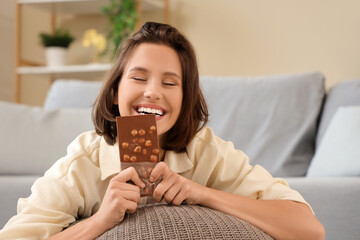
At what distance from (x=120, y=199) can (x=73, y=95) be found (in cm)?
196

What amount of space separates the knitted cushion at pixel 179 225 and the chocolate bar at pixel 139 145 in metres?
0.07

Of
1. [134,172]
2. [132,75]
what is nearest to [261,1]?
[132,75]

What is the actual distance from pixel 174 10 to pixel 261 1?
0.70 meters

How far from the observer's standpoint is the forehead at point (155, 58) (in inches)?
49.1

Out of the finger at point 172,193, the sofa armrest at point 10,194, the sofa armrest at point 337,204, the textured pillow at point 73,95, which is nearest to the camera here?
the finger at point 172,193

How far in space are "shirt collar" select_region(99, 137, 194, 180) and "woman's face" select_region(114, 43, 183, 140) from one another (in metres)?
0.07

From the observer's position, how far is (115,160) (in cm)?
124

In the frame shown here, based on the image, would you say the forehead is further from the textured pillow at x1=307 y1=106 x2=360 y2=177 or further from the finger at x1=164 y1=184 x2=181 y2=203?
the textured pillow at x1=307 y1=106 x2=360 y2=177

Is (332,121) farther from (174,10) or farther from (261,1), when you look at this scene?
(174,10)

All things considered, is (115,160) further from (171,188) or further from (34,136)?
(34,136)

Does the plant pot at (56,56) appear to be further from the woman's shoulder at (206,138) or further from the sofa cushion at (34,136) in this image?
the woman's shoulder at (206,138)

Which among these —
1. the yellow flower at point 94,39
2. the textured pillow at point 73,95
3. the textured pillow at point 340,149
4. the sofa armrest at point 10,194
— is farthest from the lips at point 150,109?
the yellow flower at point 94,39

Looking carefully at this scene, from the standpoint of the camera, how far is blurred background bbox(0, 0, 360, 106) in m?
3.56

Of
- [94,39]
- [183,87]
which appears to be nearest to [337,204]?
[183,87]
